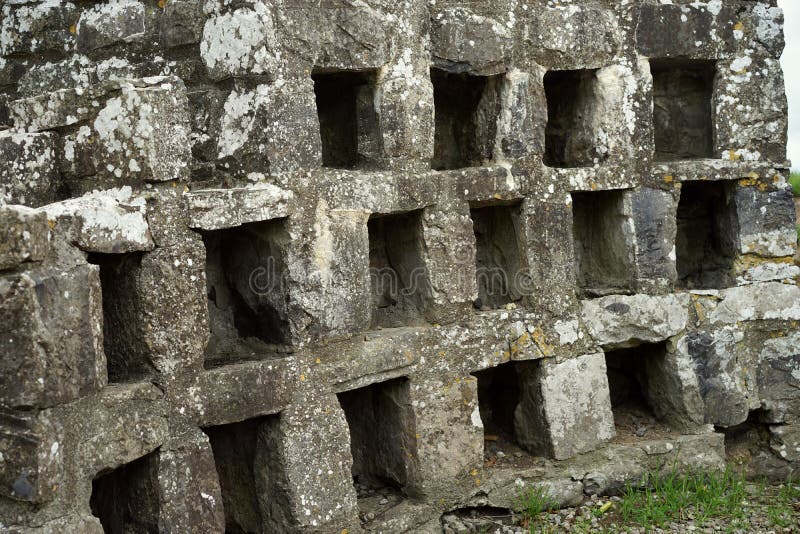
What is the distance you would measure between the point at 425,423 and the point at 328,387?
24.9 inches

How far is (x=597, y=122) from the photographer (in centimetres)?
547

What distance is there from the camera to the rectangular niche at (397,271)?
489 cm

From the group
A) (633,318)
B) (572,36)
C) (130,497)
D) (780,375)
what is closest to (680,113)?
(572,36)

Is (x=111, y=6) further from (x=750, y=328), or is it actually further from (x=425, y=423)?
(x=750, y=328)

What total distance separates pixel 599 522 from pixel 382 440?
1165 millimetres

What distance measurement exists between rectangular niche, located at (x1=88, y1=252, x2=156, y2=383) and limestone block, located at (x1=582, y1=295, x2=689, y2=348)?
8.26ft

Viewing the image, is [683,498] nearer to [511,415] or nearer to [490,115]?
[511,415]

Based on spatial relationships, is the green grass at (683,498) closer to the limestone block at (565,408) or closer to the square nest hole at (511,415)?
the limestone block at (565,408)

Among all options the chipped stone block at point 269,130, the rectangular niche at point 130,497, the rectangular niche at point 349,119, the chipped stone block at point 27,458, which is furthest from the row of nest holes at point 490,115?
the chipped stone block at point 27,458

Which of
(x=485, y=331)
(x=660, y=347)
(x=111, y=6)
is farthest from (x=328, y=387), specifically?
(x=660, y=347)

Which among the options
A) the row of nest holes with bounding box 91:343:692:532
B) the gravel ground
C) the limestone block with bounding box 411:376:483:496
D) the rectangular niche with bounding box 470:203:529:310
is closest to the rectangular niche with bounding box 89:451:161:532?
the row of nest holes with bounding box 91:343:692:532

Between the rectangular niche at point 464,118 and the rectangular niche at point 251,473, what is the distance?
1802 mm

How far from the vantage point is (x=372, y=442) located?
493 cm

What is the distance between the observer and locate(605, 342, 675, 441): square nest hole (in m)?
5.70
